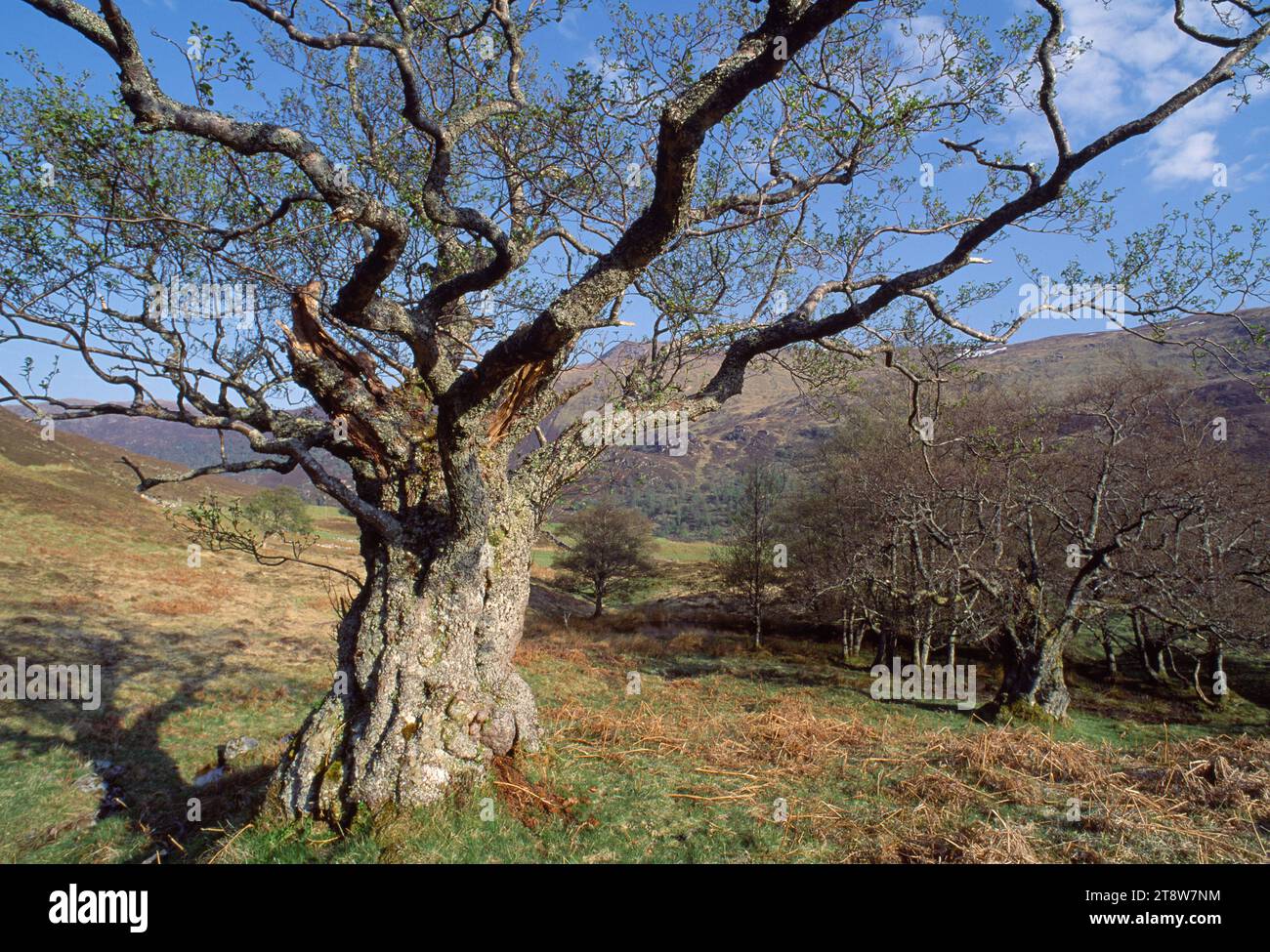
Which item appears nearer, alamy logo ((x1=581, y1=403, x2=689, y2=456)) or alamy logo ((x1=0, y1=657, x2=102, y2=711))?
alamy logo ((x1=581, y1=403, x2=689, y2=456))

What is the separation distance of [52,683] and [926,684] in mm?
25866

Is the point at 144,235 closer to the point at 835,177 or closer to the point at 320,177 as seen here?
the point at 320,177

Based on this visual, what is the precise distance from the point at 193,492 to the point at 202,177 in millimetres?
63839

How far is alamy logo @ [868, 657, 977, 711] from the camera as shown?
2084 centimetres

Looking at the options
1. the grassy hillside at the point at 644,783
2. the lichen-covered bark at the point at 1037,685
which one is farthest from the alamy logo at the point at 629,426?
the lichen-covered bark at the point at 1037,685

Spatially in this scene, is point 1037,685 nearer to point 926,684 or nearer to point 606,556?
point 926,684

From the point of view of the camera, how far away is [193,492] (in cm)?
6153

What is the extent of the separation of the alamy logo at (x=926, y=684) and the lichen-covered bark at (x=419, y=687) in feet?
52.3

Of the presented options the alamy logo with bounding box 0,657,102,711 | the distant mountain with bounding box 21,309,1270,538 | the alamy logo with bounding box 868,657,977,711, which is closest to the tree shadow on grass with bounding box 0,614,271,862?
the alamy logo with bounding box 0,657,102,711

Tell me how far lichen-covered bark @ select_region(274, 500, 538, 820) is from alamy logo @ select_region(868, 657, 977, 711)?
16.0m

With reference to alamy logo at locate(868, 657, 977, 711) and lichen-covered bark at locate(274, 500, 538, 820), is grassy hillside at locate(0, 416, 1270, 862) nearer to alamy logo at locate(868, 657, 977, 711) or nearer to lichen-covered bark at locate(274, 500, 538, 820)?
lichen-covered bark at locate(274, 500, 538, 820)

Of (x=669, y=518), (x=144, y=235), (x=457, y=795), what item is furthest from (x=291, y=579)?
(x=669, y=518)
